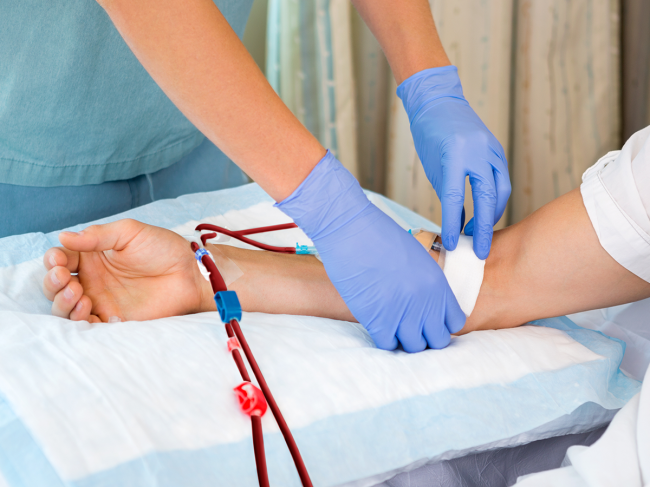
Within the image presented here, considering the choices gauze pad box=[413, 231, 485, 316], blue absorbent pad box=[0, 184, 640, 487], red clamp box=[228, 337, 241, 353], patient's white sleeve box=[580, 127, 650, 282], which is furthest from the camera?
gauze pad box=[413, 231, 485, 316]

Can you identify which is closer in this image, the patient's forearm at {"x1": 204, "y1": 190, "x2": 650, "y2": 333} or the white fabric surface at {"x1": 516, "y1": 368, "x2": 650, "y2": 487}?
the white fabric surface at {"x1": 516, "y1": 368, "x2": 650, "y2": 487}

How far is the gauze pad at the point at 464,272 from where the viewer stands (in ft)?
2.79

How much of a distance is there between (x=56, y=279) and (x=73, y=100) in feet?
1.45

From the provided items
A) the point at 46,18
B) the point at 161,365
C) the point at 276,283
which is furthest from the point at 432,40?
the point at 161,365

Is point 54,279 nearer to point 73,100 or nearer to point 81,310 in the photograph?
point 81,310

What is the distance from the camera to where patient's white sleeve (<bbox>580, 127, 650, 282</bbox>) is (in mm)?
719

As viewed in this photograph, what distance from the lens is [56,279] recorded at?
75 centimetres

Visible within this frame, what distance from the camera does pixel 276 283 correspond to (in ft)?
2.94

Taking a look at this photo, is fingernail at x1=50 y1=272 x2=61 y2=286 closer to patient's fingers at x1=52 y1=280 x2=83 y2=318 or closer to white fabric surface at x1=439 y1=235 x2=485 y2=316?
patient's fingers at x1=52 y1=280 x2=83 y2=318

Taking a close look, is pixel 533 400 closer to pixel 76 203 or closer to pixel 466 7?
pixel 76 203

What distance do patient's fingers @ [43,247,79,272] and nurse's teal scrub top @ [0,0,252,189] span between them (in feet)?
1.12

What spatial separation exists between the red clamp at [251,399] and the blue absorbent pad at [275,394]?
1cm

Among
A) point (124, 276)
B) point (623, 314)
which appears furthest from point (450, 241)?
point (124, 276)

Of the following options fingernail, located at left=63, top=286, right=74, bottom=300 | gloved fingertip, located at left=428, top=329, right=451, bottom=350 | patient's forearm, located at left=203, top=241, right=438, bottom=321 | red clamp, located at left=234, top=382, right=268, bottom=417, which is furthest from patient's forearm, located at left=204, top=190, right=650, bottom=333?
red clamp, located at left=234, top=382, right=268, bottom=417
